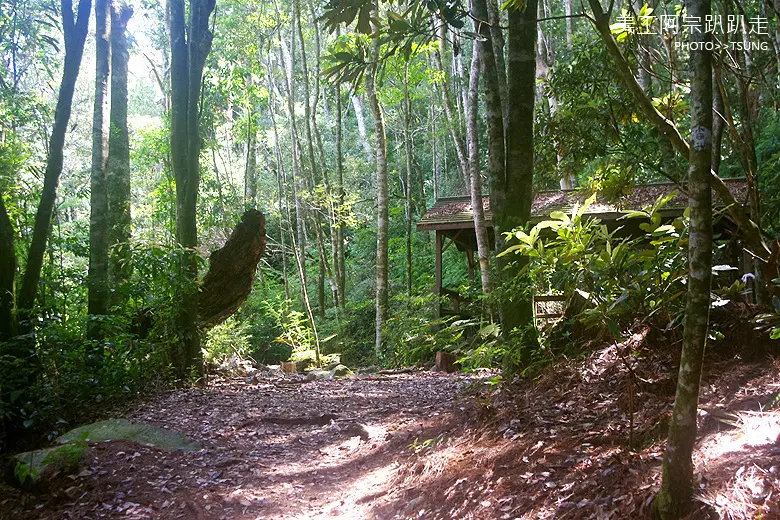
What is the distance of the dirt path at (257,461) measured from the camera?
167 inches

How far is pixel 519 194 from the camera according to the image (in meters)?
5.18

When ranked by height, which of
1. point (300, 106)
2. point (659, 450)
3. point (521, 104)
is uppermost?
point (300, 106)

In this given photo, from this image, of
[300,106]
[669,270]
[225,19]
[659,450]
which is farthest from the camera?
[300,106]

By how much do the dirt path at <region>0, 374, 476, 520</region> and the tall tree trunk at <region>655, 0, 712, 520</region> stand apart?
7.09 feet

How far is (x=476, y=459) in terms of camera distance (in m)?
3.87

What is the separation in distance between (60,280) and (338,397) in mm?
4704

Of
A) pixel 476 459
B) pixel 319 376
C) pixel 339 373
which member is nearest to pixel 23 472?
pixel 476 459

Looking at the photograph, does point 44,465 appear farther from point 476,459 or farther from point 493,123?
point 493,123

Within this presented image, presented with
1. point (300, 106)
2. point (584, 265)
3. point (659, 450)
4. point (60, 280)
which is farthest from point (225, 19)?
point (659, 450)

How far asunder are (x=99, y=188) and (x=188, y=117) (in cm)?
182

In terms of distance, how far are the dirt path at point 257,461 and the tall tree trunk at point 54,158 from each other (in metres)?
1.90

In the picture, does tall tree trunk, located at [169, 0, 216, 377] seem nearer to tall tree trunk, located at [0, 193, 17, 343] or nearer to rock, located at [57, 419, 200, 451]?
tall tree trunk, located at [0, 193, 17, 343]

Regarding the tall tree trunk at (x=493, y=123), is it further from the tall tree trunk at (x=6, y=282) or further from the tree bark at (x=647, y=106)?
the tall tree trunk at (x=6, y=282)

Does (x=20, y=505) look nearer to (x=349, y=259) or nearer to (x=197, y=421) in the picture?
(x=197, y=421)
